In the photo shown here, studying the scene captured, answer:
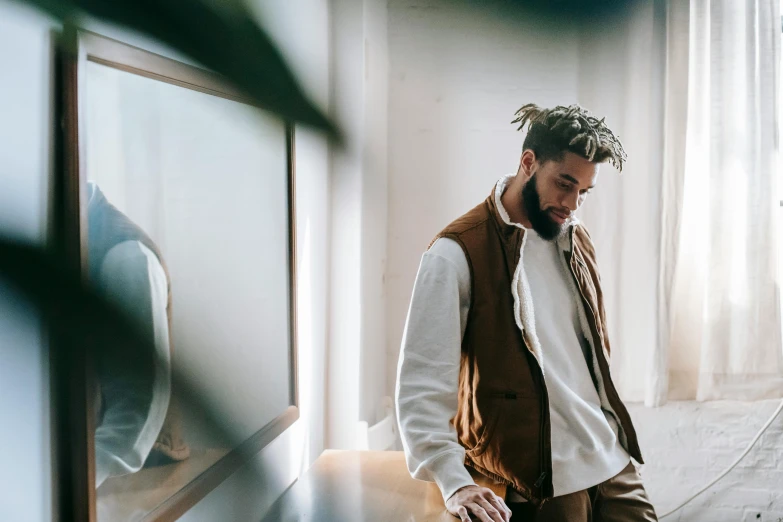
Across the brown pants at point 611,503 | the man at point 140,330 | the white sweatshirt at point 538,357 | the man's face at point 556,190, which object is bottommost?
the brown pants at point 611,503

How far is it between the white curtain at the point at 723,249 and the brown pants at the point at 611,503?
202 mm

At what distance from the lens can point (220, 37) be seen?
0.14m

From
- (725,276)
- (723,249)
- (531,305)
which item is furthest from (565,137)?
(723,249)

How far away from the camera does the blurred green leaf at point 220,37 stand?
13 centimetres

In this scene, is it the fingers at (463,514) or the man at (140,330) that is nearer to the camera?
the man at (140,330)

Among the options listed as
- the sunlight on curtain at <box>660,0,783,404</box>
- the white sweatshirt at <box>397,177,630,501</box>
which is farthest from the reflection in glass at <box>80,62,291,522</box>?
the white sweatshirt at <box>397,177,630,501</box>

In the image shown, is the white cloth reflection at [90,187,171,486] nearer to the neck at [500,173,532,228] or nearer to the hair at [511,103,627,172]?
the hair at [511,103,627,172]

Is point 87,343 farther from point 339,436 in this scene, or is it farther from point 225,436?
point 339,436

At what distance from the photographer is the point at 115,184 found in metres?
0.46

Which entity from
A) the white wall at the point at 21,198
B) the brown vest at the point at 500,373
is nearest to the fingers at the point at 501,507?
the brown vest at the point at 500,373

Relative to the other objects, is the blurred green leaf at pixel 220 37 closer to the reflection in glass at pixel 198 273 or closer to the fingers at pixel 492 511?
the reflection in glass at pixel 198 273

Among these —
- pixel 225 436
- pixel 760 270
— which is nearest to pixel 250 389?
pixel 225 436

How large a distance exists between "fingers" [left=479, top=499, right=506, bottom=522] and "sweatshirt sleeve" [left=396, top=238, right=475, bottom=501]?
68mm

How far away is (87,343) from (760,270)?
199cm
